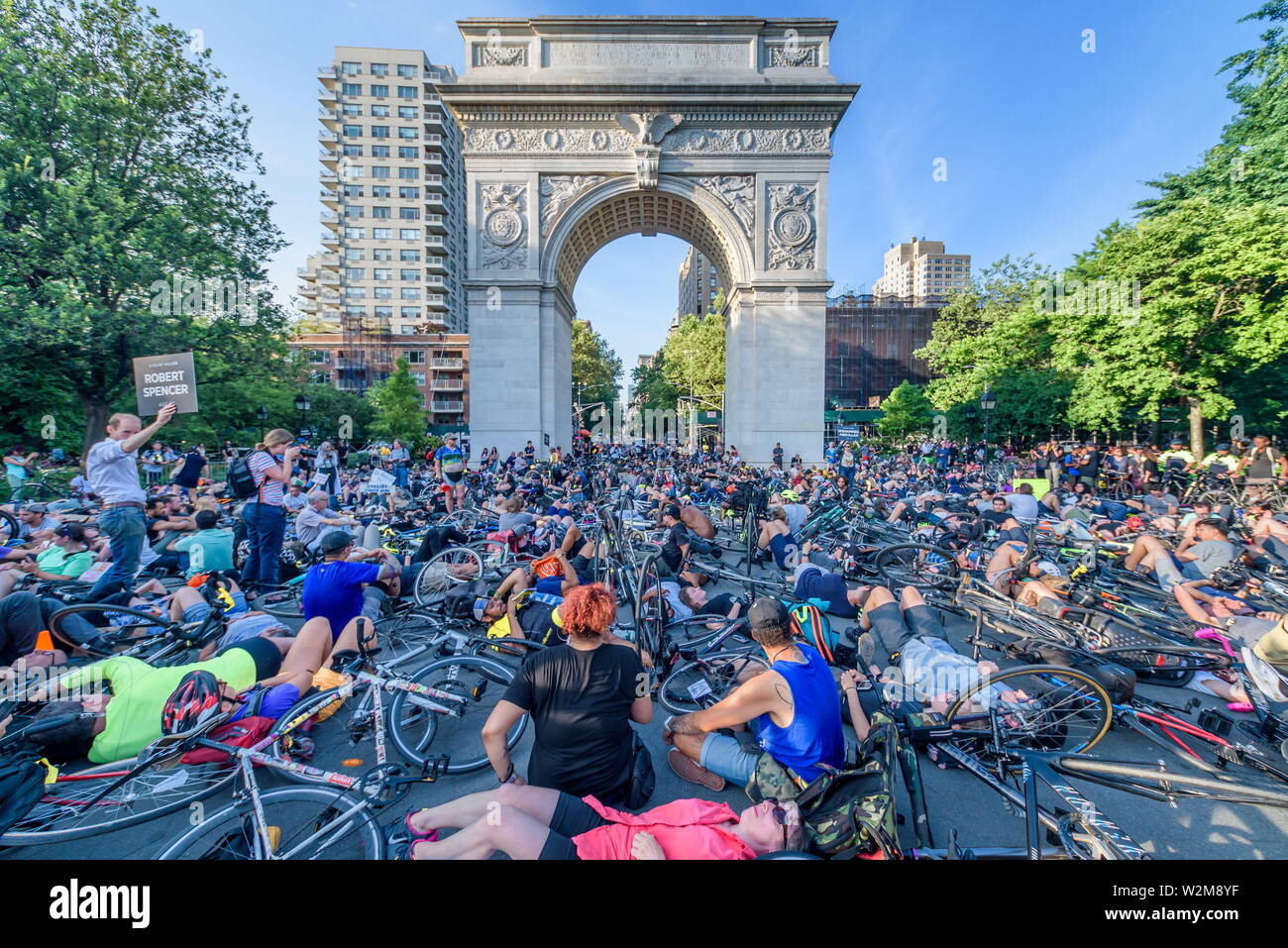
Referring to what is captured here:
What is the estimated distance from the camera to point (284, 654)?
3.69 metres

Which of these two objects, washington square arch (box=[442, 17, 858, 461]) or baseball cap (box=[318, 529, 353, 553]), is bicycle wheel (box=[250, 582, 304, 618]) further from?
washington square arch (box=[442, 17, 858, 461])

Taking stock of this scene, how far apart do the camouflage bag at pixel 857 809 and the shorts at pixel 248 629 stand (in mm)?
3824

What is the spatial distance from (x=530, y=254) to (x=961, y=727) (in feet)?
68.9

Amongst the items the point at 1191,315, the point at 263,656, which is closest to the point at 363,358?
the point at 263,656

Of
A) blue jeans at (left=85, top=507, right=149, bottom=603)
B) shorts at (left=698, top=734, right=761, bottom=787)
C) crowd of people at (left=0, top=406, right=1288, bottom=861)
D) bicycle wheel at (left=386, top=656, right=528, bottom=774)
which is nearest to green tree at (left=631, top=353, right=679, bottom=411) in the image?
crowd of people at (left=0, top=406, right=1288, bottom=861)

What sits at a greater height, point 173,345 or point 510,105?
point 510,105

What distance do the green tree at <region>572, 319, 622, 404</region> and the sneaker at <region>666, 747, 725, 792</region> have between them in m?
44.5

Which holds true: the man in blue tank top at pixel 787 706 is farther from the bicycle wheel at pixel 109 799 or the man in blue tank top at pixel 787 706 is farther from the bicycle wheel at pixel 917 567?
the bicycle wheel at pixel 917 567

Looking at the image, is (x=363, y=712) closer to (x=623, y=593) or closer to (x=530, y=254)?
(x=623, y=593)

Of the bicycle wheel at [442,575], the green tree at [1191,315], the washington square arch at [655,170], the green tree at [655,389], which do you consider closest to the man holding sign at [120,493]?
the bicycle wheel at [442,575]

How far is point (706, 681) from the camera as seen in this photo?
419 centimetres

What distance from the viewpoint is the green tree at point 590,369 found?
51.0m

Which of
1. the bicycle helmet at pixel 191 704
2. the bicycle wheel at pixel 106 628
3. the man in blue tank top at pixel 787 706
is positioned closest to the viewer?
the man in blue tank top at pixel 787 706
